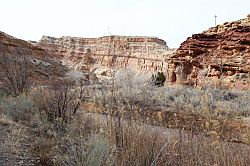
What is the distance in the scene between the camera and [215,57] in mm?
29969

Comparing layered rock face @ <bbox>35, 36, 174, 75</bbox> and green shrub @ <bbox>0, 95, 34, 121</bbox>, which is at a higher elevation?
layered rock face @ <bbox>35, 36, 174, 75</bbox>

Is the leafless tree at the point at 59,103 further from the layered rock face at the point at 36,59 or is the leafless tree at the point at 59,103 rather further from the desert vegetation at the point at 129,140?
the layered rock face at the point at 36,59

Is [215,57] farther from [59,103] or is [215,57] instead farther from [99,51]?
[99,51]

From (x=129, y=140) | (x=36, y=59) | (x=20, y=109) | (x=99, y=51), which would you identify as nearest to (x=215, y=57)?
(x=36, y=59)

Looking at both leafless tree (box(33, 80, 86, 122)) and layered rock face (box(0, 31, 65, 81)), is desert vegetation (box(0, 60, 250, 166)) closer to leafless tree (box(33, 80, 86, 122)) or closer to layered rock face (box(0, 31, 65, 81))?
leafless tree (box(33, 80, 86, 122))

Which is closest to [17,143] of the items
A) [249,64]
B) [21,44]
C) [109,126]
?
[109,126]

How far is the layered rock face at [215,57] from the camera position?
27283mm

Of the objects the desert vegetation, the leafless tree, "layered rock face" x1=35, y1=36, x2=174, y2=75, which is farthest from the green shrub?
"layered rock face" x1=35, y1=36, x2=174, y2=75

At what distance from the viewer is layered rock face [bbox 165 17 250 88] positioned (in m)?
27.3

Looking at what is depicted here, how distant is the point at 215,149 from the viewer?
→ 4.06 m

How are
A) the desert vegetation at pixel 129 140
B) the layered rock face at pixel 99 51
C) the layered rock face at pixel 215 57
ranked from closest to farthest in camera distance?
the desert vegetation at pixel 129 140 → the layered rock face at pixel 215 57 → the layered rock face at pixel 99 51

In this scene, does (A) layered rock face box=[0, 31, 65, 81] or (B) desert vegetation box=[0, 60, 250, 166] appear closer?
(B) desert vegetation box=[0, 60, 250, 166]

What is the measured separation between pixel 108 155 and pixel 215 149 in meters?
1.45

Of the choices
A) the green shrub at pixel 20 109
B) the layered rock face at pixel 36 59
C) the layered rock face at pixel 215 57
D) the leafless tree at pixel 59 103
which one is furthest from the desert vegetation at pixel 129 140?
the layered rock face at pixel 36 59
